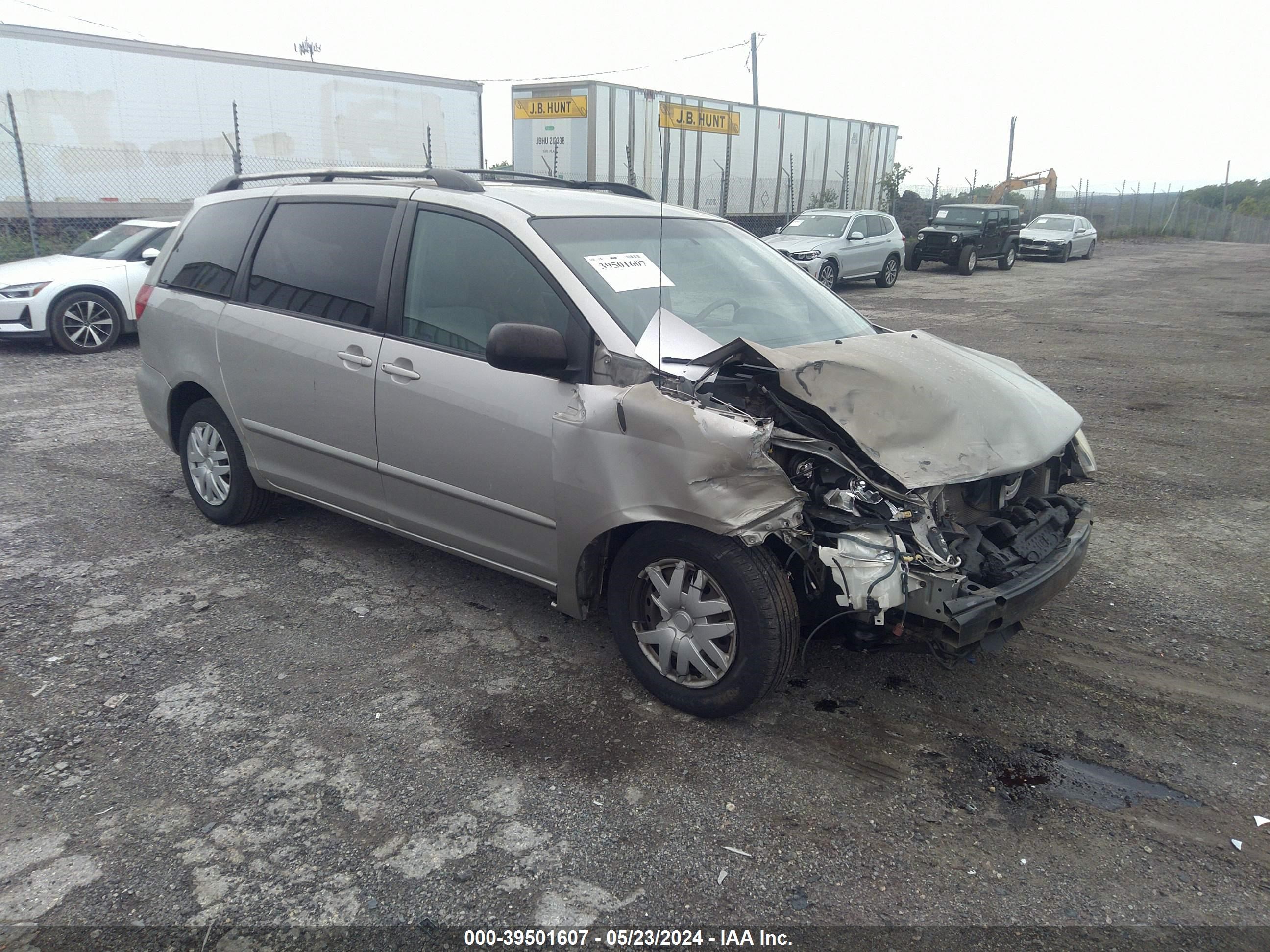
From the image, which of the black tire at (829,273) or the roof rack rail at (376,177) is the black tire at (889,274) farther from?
the roof rack rail at (376,177)

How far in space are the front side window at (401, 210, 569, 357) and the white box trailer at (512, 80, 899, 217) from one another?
1151 cm

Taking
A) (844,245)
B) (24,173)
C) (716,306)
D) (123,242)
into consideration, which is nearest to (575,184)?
(716,306)

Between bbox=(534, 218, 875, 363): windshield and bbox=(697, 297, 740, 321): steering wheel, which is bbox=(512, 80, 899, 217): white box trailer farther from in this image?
bbox=(697, 297, 740, 321): steering wheel

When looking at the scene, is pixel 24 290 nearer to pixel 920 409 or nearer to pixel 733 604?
pixel 733 604

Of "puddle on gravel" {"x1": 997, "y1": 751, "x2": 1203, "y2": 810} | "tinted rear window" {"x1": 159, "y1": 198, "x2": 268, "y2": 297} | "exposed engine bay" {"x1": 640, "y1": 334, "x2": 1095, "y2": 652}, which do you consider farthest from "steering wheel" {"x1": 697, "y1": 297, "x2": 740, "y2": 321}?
"tinted rear window" {"x1": 159, "y1": 198, "x2": 268, "y2": 297}

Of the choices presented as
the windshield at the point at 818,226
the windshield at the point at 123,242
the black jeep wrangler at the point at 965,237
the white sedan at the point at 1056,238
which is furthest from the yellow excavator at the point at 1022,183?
the windshield at the point at 123,242

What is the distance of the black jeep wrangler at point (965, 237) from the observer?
22.8 m

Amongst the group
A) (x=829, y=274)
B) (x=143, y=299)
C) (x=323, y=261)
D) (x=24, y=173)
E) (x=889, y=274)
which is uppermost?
(x=24, y=173)

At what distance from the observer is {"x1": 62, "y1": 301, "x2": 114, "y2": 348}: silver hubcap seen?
10141mm

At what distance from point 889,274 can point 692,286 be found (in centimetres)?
1711

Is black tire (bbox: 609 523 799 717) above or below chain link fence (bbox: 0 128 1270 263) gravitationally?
below

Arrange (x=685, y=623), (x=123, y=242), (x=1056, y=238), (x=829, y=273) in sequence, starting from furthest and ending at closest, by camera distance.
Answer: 1. (x=1056, y=238)
2. (x=829, y=273)
3. (x=123, y=242)
4. (x=685, y=623)

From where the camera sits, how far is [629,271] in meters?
3.71

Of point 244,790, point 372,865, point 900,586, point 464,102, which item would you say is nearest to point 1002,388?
point 900,586
